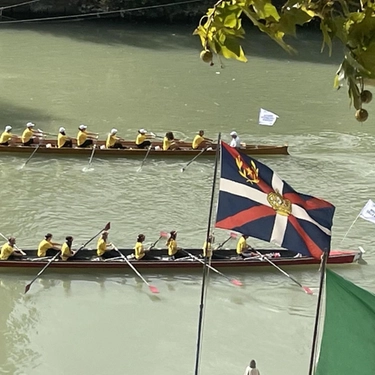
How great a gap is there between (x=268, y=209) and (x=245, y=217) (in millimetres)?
219

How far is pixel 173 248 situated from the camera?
850 centimetres

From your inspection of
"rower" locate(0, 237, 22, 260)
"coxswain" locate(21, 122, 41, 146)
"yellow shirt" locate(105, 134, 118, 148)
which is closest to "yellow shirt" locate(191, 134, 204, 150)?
"yellow shirt" locate(105, 134, 118, 148)

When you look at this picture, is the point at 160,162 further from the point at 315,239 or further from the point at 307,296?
the point at 315,239

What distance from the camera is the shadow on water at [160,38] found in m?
20.0

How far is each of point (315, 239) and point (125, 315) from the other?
3.47 m

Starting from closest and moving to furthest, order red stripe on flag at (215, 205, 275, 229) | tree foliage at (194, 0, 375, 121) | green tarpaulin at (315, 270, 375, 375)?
tree foliage at (194, 0, 375, 121) < green tarpaulin at (315, 270, 375, 375) < red stripe on flag at (215, 205, 275, 229)

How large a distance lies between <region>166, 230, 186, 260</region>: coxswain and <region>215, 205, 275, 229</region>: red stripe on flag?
3046 millimetres

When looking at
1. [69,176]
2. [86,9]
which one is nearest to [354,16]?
[69,176]

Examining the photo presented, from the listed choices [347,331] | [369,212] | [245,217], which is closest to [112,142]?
[369,212]

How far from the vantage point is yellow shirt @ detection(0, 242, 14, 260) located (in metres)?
8.21

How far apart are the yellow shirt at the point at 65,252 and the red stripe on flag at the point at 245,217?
10.7 feet

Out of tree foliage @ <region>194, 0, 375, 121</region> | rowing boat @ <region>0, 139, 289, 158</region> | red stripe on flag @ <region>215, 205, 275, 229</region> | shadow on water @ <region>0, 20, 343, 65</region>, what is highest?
tree foliage @ <region>194, 0, 375, 121</region>

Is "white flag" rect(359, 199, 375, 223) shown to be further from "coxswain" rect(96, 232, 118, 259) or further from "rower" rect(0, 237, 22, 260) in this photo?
"rower" rect(0, 237, 22, 260)

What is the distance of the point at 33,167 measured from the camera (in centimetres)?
1140
